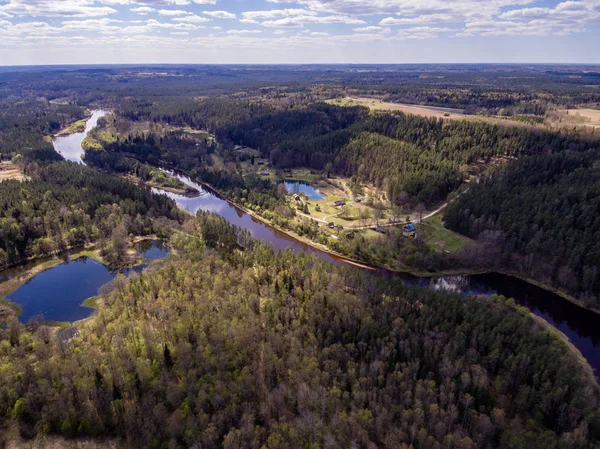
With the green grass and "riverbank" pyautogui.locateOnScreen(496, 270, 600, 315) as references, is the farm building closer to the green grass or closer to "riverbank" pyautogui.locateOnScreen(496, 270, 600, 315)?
the green grass

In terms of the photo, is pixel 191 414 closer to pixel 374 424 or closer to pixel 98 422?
pixel 98 422

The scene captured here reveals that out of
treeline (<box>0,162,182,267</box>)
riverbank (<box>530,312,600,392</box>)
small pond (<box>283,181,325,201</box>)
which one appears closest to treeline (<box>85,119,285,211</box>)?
small pond (<box>283,181,325,201</box>)

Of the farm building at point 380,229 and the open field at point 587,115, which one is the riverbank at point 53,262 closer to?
the farm building at point 380,229

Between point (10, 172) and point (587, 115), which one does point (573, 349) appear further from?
point (10, 172)

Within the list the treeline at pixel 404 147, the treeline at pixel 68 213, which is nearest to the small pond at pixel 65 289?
the treeline at pixel 68 213

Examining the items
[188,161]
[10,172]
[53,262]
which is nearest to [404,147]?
[188,161]
